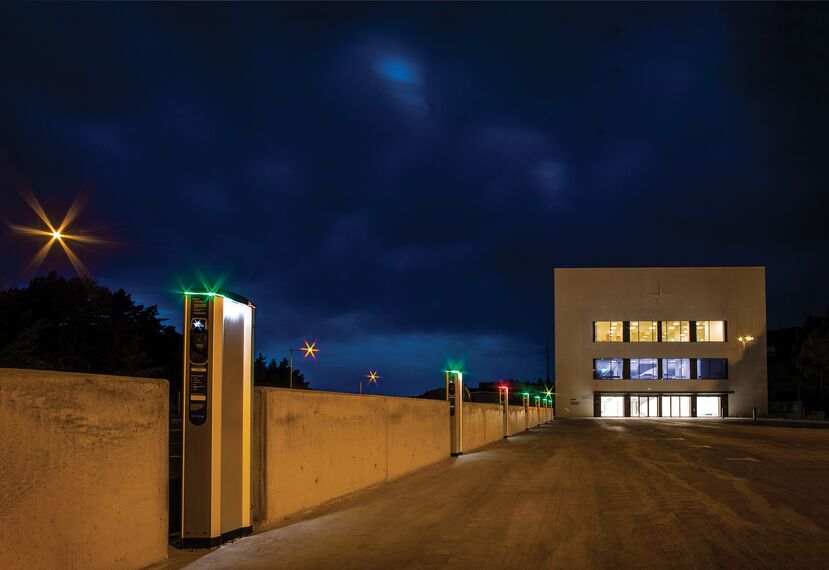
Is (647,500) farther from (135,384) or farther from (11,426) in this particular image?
(11,426)

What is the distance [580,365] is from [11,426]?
80400 millimetres

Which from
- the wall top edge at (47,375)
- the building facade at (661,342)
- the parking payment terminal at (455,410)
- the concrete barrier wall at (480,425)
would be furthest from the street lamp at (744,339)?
the wall top edge at (47,375)

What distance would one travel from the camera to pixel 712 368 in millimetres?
80562

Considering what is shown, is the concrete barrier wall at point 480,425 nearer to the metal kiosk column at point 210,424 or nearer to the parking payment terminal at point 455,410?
the parking payment terminal at point 455,410

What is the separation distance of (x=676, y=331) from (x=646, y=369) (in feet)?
17.3

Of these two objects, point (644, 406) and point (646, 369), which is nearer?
point (646, 369)

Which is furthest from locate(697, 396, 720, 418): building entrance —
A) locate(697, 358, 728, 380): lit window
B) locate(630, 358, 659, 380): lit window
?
locate(630, 358, 659, 380): lit window

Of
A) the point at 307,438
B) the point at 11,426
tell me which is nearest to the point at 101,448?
the point at 11,426

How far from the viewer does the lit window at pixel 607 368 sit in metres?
82.1

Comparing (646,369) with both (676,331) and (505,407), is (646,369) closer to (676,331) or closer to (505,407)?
(676,331)

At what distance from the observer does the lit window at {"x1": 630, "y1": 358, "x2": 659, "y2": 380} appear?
81.1 m

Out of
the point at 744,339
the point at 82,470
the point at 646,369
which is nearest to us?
the point at 82,470

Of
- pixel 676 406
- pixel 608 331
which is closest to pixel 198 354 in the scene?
pixel 608 331

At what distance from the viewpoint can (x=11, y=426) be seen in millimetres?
5293
